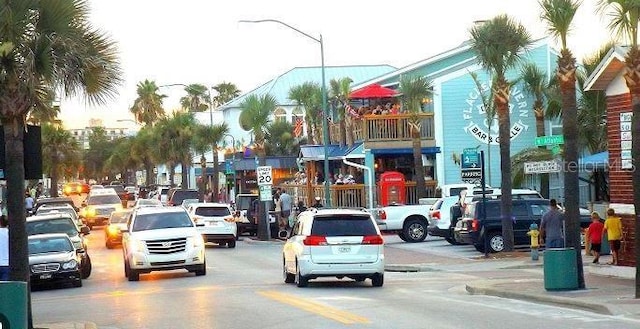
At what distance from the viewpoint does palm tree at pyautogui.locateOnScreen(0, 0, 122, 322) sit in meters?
15.8

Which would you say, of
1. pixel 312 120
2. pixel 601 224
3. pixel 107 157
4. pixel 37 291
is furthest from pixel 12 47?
pixel 107 157

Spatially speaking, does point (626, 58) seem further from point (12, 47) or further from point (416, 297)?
point (12, 47)

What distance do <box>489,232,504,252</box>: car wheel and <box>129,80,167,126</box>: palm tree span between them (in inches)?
2990

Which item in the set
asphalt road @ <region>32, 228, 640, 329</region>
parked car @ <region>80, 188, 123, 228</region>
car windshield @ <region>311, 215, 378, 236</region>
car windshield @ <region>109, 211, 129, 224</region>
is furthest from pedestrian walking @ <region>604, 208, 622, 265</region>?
parked car @ <region>80, 188, 123, 228</region>

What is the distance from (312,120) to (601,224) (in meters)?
37.1

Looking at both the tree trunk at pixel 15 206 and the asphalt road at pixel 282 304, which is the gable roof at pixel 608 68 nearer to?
the asphalt road at pixel 282 304

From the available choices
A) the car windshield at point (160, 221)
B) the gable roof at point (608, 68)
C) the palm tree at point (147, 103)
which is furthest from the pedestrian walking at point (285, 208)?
the palm tree at point (147, 103)

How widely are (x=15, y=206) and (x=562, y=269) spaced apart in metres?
9.97

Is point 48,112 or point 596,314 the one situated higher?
point 48,112

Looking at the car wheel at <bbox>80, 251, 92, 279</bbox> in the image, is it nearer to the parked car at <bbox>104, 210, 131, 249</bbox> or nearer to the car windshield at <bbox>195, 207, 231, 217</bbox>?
the car windshield at <bbox>195, 207, 231, 217</bbox>

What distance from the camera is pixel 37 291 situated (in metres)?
26.9

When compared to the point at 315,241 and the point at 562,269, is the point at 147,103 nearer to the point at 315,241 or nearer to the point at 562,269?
the point at 315,241

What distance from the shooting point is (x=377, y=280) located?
77.4ft

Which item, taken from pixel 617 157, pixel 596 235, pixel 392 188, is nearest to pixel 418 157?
pixel 392 188
